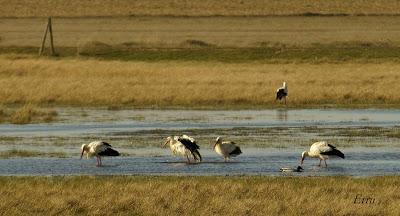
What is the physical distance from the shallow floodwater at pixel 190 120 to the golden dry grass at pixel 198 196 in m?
9.39

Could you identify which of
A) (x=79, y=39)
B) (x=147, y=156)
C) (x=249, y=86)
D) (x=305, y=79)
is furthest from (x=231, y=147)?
(x=79, y=39)

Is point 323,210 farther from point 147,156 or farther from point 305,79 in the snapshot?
point 305,79

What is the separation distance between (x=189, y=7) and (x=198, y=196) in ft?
221

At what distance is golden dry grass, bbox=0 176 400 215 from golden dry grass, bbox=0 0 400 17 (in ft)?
197

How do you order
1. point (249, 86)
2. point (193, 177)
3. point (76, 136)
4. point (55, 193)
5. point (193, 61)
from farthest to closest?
point (193, 61) < point (249, 86) < point (76, 136) < point (193, 177) < point (55, 193)

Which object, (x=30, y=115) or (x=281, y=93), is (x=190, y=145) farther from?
(x=281, y=93)

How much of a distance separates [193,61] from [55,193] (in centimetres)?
3066

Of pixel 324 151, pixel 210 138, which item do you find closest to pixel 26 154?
pixel 210 138

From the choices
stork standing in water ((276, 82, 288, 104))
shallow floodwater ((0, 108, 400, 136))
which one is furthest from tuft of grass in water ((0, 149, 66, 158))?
stork standing in water ((276, 82, 288, 104))

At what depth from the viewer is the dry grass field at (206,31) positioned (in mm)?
56531

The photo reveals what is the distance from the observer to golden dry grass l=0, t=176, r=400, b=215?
14797mm

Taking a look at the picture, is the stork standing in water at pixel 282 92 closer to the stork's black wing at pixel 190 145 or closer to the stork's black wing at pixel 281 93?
the stork's black wing at pixel 281 93

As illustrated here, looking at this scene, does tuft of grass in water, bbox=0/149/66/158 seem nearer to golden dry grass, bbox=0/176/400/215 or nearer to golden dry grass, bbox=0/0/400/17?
golden dry grass, bbox=0/176/400/215

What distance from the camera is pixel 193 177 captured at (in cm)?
1834
